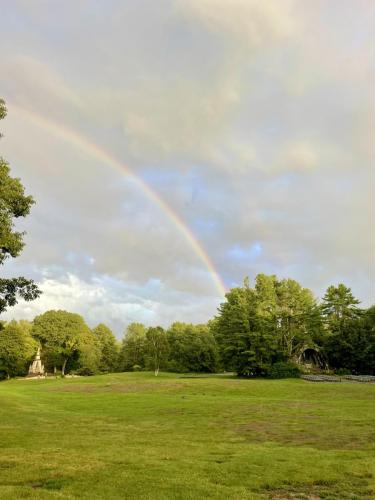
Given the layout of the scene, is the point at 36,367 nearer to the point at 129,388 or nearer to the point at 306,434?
the point at 129,388

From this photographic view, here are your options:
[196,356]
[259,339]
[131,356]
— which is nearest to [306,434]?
[259,339]

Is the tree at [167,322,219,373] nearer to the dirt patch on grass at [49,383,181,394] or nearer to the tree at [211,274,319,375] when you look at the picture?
the tree at [211,274,319,375]

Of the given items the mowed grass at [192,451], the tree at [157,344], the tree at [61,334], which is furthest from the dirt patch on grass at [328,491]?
the tree at [61,334]

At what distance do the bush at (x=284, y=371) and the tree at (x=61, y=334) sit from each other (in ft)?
168

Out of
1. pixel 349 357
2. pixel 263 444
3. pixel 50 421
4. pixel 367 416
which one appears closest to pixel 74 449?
pixel 263 444

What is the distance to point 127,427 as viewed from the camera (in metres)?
22.2

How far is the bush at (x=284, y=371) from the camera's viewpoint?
6362cm

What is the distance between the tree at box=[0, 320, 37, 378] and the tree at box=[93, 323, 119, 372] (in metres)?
16.8

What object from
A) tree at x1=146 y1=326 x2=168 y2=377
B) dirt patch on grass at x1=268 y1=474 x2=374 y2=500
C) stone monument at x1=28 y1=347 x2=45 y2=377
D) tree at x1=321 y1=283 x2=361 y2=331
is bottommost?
dirt patch on grass at x1=268 y1=474 x2=374 y2=500

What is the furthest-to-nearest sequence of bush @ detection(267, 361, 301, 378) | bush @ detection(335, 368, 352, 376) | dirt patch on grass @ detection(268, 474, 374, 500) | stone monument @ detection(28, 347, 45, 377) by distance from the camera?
stone monument @ detection(28, 347, 45, 377), bush @ detection(335, 368, 352, 376), bush @ detection(267, 361, 301, 378), dirt patch on grass @ detection(268, 474, 374, 500)

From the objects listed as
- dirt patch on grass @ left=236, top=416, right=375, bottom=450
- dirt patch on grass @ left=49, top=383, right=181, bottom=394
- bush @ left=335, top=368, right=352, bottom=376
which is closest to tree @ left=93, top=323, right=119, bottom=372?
bush @ left=335, top=368, right=352, bottom=376

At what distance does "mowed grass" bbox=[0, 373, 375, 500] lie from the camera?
988 cm

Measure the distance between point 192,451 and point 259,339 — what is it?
54566mm

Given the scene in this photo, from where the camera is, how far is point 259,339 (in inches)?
2672
